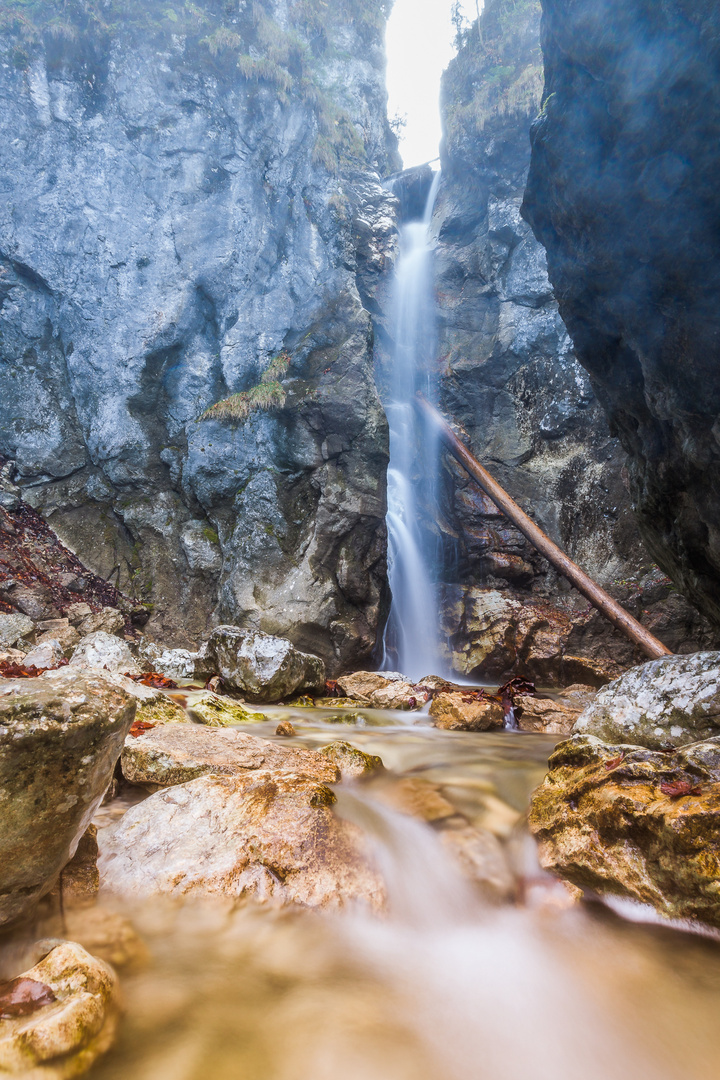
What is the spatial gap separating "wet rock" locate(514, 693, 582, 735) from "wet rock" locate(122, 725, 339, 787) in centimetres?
322

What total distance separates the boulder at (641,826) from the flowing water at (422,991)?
125 mm

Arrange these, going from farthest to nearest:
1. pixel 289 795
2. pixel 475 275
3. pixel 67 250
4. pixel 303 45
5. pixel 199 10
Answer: pixel 475 275, pixel 303 45, pixel 199 10, pixel 67 250, pixel 289 795

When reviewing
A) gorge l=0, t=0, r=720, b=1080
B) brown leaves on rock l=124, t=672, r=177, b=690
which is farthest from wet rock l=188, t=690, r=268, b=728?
brown leaves on rock l=124, t=672, r=177, b=690

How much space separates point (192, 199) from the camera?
41.2ft

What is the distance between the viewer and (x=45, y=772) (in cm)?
156

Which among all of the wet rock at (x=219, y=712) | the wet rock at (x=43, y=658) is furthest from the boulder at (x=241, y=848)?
the wet rock at (x=43, y=658)

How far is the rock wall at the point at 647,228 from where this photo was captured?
3.29m

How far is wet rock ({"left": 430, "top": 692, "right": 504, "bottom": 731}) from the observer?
548 cm

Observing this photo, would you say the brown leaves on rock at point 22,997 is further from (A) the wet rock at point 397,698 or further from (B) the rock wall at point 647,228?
(A) the wet rock at point 397,698

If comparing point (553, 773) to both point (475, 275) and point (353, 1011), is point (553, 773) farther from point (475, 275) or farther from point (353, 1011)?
point (475, 275)

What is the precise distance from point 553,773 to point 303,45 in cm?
1928

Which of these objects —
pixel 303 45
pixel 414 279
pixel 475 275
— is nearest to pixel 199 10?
pixel 303 45

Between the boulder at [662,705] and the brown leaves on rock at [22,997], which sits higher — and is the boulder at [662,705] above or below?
above

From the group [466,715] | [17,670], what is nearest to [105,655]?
[17,670]
